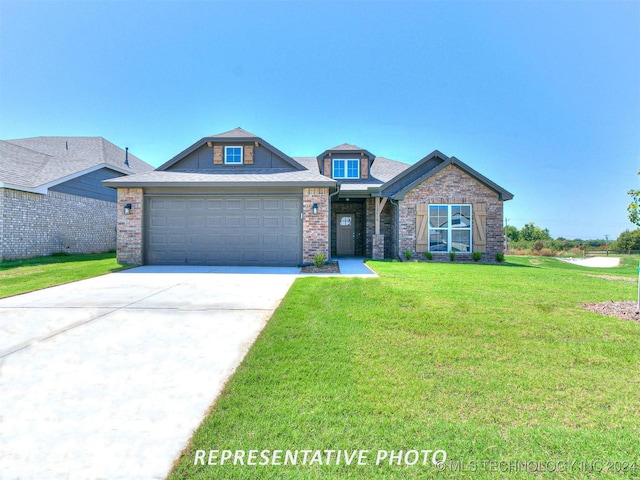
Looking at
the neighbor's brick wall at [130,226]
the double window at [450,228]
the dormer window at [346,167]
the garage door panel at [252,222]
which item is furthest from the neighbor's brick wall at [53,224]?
the double window at [450,228]

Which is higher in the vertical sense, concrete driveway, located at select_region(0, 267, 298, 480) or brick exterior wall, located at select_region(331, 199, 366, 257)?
brick exterior wall, located at select_region(331, 199, 366, 257)

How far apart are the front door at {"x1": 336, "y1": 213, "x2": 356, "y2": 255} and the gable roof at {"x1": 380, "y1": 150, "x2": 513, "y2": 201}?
2.98 m

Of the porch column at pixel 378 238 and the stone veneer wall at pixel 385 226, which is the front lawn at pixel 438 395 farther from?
the stone veneer wall at pixel 385 226

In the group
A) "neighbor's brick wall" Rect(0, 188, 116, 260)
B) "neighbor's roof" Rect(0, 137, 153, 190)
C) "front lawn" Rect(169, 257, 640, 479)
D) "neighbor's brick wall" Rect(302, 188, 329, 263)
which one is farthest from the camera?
"neighbor's roof" Rect(0, 137, 153, 190)

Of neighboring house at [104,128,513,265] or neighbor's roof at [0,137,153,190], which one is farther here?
neighbor's roof at [0,137,153,190]

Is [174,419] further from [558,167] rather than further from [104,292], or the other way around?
[558,167]

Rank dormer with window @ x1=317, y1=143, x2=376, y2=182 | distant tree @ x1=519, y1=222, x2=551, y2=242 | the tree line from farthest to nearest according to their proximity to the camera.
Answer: distant tree @ x1=519, y1=222, x2=551, y2=242, the tree line, dormer with window @ x1=317, y1=143, x2=376, y2=182

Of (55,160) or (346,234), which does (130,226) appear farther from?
(55,160)

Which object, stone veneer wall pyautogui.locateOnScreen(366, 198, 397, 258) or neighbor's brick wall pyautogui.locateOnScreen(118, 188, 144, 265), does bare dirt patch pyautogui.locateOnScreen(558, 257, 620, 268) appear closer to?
stone veneer wall pyautogui.locateOnScreen(366, 198, 397, 258)

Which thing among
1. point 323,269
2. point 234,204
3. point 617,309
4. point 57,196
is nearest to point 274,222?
point 234,204

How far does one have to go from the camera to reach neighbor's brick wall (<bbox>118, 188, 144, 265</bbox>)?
1066cm

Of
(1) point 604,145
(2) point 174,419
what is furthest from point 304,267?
(1) point 604,145

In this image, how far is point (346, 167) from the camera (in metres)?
15.3

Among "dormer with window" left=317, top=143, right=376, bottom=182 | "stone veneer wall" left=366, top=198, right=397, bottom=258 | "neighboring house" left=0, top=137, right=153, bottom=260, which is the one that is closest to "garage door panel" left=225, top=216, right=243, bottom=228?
"dormer with window" left=317, top=143, right=376, bottom=182
